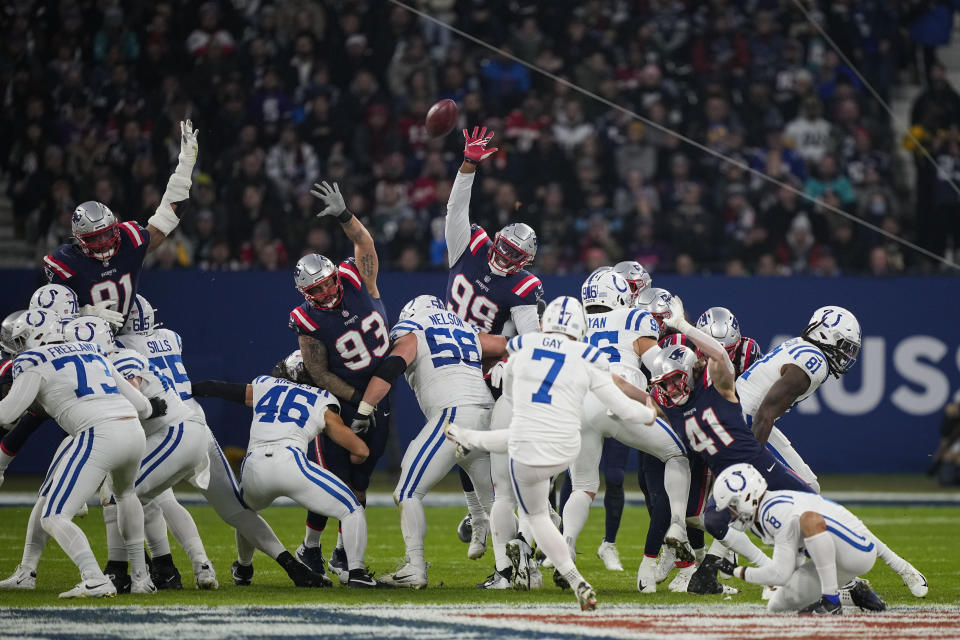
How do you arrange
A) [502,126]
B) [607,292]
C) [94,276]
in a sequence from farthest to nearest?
[502,126] → [94,276] → [607,292]

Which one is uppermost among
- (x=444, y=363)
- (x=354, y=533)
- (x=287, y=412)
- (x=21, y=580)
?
(x=444, y=363)

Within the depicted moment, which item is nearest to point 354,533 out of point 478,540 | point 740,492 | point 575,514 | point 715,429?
point 575,514

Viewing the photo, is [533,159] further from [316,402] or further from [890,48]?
[316,402]

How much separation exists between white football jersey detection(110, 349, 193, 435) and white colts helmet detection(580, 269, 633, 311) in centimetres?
272

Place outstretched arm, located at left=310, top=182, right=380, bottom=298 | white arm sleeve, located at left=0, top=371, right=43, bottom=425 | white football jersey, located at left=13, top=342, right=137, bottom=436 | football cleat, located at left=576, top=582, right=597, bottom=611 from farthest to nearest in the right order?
outstretched arm, located at left=310, top=182, right=380, bottom=298
white football jersey, located at left=13, top=342, right=137, bottom=436
white arm sleeve, located at left=0, top=371, right=43, bottom=425
football cleat, located at left=576, top=582, right=597, bottom=611

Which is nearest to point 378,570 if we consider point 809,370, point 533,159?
point 809,370

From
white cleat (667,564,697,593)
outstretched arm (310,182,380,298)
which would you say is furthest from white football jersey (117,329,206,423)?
white cleat (667,564,697,593)

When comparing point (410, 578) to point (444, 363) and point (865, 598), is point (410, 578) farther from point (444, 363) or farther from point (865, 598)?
point (865, 598)

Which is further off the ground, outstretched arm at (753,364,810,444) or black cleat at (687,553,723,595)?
outstretched arm at (753,364,810,444)

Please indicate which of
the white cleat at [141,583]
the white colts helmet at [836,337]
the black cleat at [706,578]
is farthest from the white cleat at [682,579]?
the white cleat at [141,583]

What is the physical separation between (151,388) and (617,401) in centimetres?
302

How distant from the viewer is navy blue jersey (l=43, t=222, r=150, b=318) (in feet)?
32.8

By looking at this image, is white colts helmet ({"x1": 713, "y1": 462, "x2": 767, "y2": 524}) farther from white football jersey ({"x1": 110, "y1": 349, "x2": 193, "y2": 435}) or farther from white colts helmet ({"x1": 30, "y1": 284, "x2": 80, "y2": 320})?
white colts helmet ({"x1": 30, "y1": 284, "x2": 80, "y2": 320})

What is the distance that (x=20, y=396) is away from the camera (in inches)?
323
